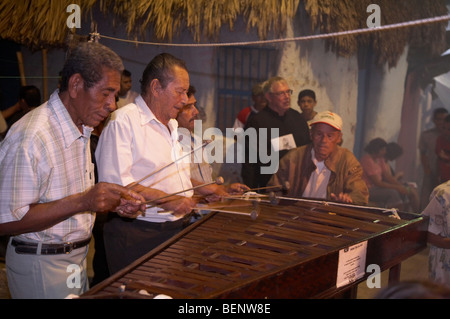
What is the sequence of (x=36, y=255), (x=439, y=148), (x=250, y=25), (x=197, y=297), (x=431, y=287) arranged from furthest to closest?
(x=250, y=25) < (x=439, y=148) < (x=36, y=255) < (x=197, y=297) < (x=431, y=287)

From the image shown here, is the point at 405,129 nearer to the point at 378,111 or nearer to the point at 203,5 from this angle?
the point at 378,111

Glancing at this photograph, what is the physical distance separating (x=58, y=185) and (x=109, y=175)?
52cm

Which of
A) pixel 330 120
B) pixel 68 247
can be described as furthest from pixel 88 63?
pixel 330 120

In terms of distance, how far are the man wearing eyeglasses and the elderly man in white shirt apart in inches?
76.3

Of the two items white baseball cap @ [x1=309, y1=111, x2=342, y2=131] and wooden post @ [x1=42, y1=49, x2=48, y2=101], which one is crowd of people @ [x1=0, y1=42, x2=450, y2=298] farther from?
wooden post @ [x1=42, y1=49, x2=48, y2=101]

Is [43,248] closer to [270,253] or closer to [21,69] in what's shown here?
[270,253]

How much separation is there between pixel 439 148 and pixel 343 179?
73.8 inches

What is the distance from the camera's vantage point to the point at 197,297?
6.31 feet

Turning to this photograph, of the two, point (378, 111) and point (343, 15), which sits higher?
point (343, 15)

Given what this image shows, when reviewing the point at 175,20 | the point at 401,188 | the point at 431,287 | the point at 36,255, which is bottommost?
the point at 401,188

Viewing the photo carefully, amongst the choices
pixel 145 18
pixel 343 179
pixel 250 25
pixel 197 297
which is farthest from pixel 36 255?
pixel 250 25

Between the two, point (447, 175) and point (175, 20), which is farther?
point (175, 20)

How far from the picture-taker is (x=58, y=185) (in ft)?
7.47

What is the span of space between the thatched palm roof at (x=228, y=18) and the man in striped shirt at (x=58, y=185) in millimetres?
3256
